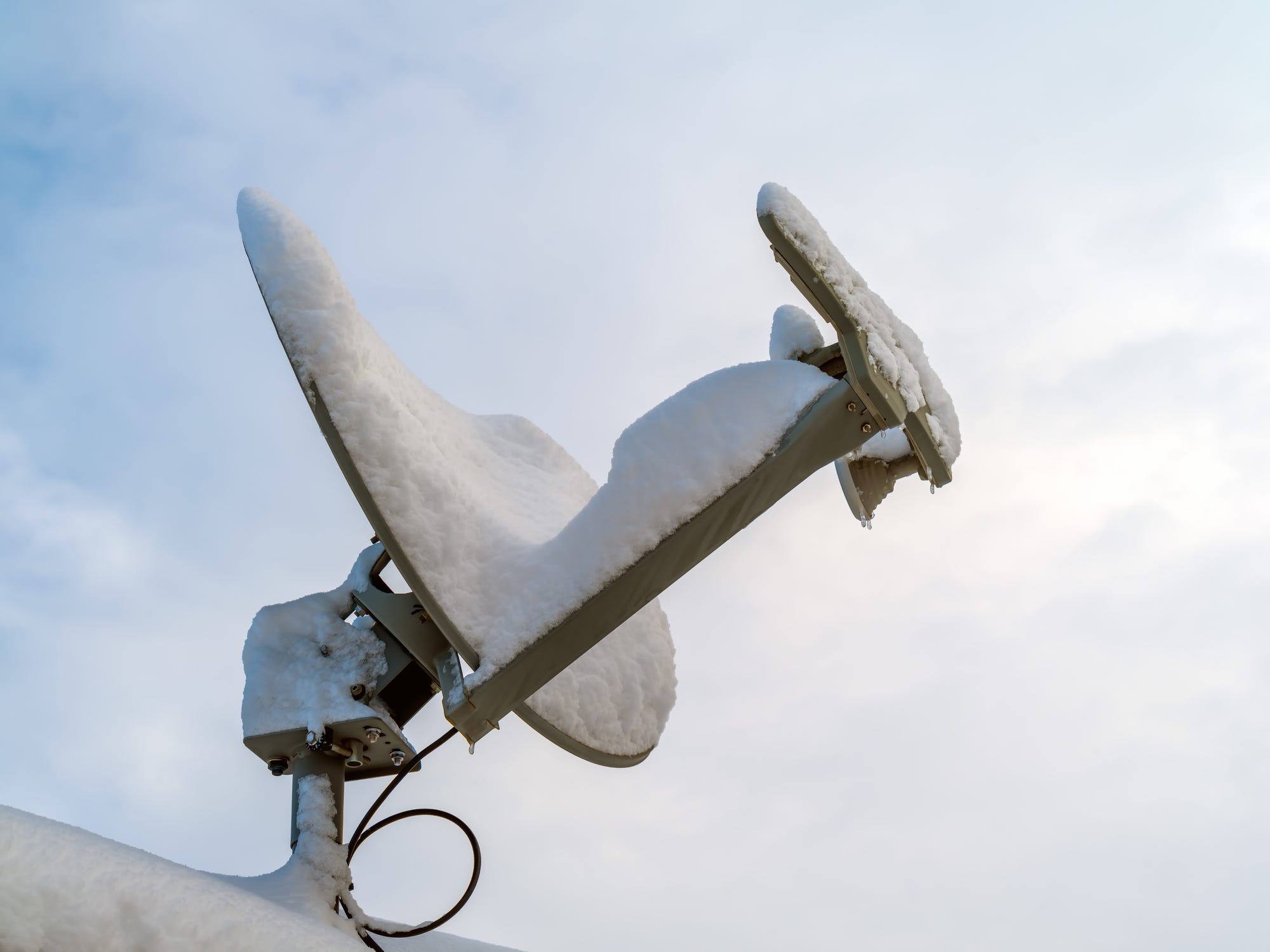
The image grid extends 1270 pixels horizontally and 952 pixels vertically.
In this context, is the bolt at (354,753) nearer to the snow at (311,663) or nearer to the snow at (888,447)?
the snow at (311,663)

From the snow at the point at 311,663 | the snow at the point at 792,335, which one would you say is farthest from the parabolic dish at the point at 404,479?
the snow at the point at 792,335

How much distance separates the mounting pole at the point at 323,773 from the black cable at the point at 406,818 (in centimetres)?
6

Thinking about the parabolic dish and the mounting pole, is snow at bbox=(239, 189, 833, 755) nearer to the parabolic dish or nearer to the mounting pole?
the parabolic dish

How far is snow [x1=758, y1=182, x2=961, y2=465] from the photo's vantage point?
2.27 meters

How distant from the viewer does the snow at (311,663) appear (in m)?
2.88

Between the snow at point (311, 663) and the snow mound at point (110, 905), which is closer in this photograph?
the snow mound at point (110, 905)

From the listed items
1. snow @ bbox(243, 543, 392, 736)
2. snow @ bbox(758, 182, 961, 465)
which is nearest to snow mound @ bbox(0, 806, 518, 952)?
snow @ bbox(243, 543, 392, 736)

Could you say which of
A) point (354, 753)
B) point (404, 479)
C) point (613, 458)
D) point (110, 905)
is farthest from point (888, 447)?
point (110, 905)

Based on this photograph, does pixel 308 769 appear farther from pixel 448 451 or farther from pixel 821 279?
pixel 821 279

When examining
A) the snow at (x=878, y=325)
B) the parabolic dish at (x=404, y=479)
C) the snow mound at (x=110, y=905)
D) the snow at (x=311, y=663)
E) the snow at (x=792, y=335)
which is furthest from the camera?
the snow at (x=311, y=663)

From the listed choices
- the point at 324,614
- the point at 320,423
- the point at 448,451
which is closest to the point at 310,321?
the point at 320,423

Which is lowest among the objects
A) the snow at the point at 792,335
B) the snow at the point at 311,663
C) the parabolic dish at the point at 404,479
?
the snow at the point at 311,663

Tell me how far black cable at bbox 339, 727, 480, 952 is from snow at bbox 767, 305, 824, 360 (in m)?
1.24

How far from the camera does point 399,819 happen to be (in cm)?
289
